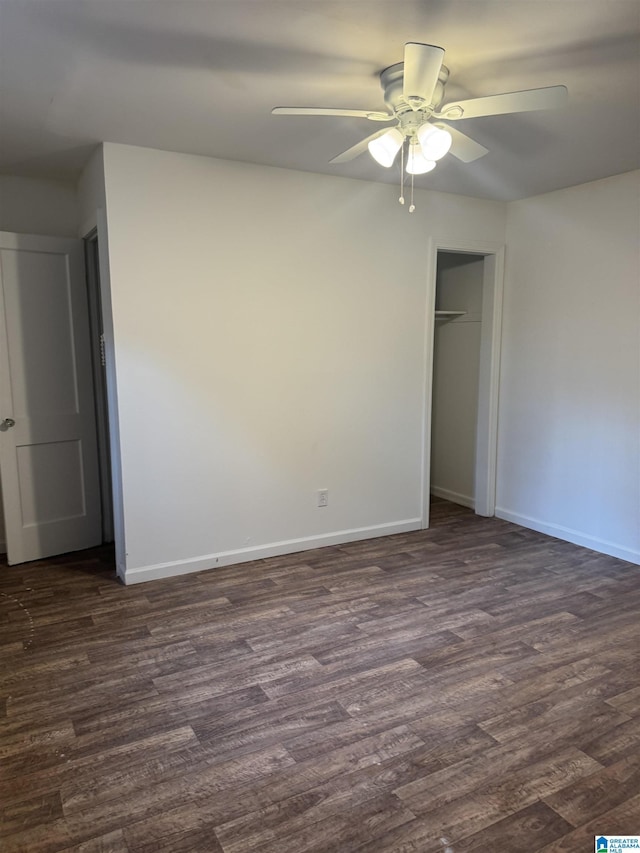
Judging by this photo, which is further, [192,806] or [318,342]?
[318,342]

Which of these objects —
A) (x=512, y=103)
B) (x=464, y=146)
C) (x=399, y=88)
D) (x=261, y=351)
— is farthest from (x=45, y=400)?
(x=512, y=103)

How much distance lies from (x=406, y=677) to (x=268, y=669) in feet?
2.07

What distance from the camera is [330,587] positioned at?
11.2 ft

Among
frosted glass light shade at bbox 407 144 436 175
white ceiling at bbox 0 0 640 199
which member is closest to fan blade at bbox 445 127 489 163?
frosted glass light shade at bbox 407 144 436 175

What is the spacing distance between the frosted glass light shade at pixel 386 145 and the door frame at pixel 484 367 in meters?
1.92

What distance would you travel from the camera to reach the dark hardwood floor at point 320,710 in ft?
5.69

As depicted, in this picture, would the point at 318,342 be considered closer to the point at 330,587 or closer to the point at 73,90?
the point at 330,587

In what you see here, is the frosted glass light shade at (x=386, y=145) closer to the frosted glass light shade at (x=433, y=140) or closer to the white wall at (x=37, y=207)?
the frosted glass light shade at (x=433, y=140)

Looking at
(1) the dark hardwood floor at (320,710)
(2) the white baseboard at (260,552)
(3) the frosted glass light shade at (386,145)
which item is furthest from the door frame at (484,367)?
(3) the frosted glass light shade at (386,145)

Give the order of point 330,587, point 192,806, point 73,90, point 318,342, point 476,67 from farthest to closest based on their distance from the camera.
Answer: point 318,342 → point 330,587 → point 73,90 → point 476,67 → point 192,806

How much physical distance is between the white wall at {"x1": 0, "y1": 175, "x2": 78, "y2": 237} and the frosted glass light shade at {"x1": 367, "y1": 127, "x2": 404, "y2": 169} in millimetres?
2571

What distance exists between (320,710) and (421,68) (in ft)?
7.99

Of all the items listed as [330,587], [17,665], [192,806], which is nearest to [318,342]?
[330,587]

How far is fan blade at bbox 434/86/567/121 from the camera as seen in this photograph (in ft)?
6.21
